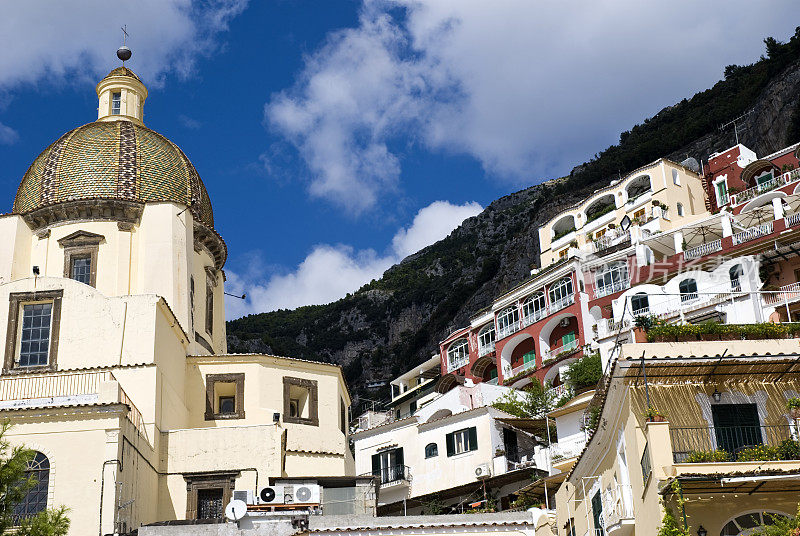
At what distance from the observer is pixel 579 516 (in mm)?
25703

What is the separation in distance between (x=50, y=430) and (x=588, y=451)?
1631cm

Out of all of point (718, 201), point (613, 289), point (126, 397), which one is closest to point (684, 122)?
point (718, 201)

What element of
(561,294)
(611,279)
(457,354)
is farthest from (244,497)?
(457,354)

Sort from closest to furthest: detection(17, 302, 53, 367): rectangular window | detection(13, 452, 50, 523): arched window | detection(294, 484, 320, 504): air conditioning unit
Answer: detection(13, 452, 50, 523): arched window < detection(294, 484, 320, 504): air conditioning unit < detection(17, 302, 53, 367): rectangular window

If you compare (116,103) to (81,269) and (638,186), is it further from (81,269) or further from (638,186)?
(638,186)

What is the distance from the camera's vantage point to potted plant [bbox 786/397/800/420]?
19.9 m

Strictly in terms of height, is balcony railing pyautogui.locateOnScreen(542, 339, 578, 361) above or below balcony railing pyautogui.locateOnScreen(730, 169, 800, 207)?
below

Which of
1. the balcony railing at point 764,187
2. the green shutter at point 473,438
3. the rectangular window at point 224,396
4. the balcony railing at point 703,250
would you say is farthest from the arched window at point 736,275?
the rectangular window at point 224,396

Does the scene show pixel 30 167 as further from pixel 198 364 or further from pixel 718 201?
pixel 718 201

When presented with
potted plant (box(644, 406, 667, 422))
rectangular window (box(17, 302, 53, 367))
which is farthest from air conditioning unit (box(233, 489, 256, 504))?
potted plant (box(644, 406, 667, 422))

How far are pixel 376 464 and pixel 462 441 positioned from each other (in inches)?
241

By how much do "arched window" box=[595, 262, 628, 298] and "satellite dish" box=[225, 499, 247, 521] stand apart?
32.8 meters

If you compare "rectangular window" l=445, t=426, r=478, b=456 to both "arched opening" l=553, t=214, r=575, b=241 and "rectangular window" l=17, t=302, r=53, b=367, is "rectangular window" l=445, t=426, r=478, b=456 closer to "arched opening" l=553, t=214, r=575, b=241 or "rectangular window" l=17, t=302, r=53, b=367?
"rectangular window" l=17, t=302, r=53, b=367

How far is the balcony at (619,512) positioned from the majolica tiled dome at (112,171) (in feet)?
88.4
